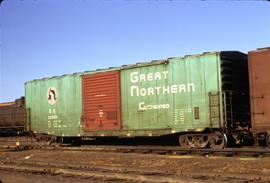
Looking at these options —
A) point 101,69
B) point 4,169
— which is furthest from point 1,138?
point 4,169

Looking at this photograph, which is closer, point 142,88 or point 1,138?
point 142,88

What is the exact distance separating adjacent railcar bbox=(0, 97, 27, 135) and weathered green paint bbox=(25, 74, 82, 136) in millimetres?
2051

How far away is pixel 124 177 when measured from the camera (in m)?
9.55

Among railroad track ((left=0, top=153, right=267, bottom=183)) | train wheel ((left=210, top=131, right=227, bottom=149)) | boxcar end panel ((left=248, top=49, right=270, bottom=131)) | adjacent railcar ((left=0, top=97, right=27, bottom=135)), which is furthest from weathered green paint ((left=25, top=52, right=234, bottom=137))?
adjacent railcar ((left=0, top=97, right=27, bottom=135))

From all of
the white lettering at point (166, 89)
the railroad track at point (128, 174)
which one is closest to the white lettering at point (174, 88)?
the white lettering at point (166, 89)

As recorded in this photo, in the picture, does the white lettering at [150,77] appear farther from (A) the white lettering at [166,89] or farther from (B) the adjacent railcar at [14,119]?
(B) the adjacent railcar at [14,119]

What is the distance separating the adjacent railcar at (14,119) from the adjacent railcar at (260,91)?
15.0 m

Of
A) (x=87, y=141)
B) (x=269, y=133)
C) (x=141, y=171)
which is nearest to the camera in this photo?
(x=141, y=171)

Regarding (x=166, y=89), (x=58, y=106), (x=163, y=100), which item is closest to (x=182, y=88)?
(x=166, y=89)

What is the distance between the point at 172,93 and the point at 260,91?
13.0ft

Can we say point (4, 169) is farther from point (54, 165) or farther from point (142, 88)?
point (142, 88)

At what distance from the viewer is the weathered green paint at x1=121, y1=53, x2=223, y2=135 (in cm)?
1659

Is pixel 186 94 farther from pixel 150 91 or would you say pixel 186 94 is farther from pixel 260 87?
pixel 260 87

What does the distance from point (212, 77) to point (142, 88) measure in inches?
139
